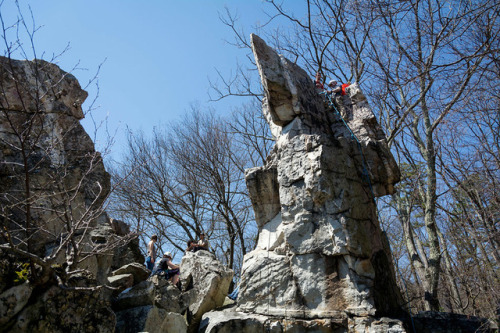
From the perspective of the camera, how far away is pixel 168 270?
880 cm

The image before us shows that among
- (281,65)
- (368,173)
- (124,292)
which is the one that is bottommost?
(124,292)

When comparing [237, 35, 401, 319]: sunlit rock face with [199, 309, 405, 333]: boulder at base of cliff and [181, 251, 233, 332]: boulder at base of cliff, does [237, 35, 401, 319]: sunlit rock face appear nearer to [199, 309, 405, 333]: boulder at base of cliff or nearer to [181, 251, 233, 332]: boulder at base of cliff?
[199, 309, 405, 333]: boulder at base of cliff

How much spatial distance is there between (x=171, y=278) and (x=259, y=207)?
2469mm

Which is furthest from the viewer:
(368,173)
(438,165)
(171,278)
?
(438,165)

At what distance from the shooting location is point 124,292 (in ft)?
23.4

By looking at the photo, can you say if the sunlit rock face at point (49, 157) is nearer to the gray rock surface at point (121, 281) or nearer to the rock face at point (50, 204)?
the rock face at point (50, 204)

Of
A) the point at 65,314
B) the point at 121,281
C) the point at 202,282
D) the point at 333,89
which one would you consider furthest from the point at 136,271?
the point at 333,89

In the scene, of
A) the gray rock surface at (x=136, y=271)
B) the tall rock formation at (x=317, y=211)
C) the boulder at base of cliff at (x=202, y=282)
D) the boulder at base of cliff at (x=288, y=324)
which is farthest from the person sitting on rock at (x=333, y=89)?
the gray rock surface at (x=136, y=271)

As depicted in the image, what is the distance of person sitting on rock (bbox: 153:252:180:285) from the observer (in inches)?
344

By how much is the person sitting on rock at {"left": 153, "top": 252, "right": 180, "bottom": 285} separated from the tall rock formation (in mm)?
1779

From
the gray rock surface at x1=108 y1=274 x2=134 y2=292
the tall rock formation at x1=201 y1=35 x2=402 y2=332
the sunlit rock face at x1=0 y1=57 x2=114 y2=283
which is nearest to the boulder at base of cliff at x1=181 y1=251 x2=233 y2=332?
the tall rock formation at x1=201 y1=35 x2=402 y2=332

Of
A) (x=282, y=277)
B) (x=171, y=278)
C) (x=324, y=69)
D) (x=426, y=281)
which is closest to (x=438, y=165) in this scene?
(x=426, y=281)

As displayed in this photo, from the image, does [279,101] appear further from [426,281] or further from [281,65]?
[426,281]

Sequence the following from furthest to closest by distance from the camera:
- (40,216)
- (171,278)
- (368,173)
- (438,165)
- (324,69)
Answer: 1. (324,69)
2. (438,165)
3. (171,278)
4. (368,173)
5. (40,216)
